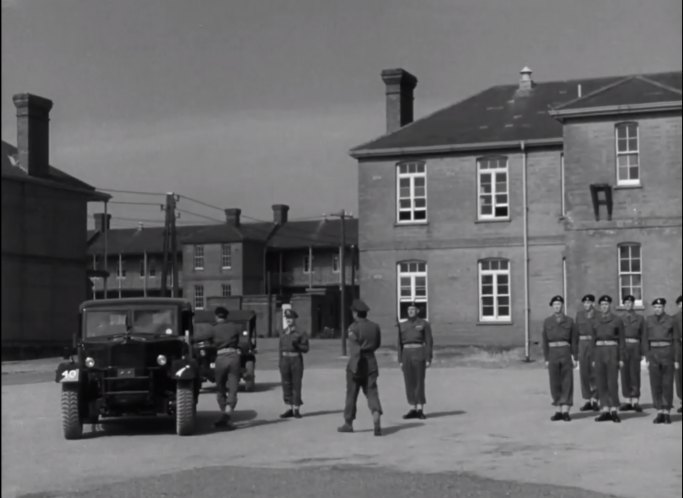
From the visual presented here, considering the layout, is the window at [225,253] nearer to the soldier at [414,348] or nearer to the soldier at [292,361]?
the soldier at [292,361]

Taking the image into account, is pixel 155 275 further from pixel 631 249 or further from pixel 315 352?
pixel 315 352

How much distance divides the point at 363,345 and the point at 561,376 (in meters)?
3.29

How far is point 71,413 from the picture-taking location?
40.4 feet

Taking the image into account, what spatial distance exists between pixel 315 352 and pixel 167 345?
1296 inches

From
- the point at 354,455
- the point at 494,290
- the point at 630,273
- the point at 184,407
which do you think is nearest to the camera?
the point at 354,455

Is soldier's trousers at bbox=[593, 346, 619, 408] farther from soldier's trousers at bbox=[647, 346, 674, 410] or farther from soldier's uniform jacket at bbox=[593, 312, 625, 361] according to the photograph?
soldier's trousers at bbox=[647, 346, 674, 410]

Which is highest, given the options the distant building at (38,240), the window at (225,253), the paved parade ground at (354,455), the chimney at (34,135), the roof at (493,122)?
the roof at (493,122)

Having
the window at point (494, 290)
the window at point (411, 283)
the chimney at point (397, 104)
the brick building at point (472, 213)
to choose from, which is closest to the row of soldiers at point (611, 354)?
the brick building at point (472, 213)

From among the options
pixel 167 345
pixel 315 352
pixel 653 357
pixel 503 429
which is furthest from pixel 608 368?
pixel 315 352

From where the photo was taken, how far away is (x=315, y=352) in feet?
147

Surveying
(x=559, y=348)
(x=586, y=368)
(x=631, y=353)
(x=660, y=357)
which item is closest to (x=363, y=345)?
(x=559, y=348)

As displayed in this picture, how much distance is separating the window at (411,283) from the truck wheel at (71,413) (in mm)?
25056

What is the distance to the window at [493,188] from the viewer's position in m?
36.0

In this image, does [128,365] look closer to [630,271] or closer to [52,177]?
[52,177]
